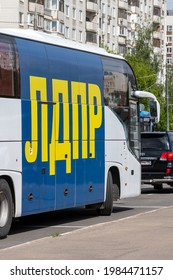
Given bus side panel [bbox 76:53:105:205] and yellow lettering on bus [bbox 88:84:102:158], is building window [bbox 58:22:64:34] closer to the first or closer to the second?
bus side panel [bbox 76:53:105:205]

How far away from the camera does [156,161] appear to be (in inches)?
1307

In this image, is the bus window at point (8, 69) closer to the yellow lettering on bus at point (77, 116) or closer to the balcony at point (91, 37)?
the yellow lettering on bus at point (77, 116)

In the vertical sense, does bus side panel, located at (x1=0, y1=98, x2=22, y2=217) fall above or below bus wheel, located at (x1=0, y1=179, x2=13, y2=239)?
above

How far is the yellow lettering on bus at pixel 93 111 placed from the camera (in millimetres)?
21312

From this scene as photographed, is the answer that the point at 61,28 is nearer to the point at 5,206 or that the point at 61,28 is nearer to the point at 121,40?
the point at 121,40

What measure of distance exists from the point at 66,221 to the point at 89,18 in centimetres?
9256

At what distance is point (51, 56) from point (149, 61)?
3278 inches

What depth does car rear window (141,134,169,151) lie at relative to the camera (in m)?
33.4

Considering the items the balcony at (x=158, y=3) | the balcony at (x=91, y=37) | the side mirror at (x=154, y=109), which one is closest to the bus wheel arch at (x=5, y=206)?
the side mirror at (x=154, y=109)

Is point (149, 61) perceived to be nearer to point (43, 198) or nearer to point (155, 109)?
point (155, 109)

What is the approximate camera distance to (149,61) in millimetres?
102250

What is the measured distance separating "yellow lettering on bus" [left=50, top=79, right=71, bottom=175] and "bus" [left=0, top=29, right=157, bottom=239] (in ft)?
0.06

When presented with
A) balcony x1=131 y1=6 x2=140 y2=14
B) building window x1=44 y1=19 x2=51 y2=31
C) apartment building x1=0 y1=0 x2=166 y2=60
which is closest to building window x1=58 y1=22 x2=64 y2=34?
apartment building x1=0 y1=0 x2=166 y2=60
